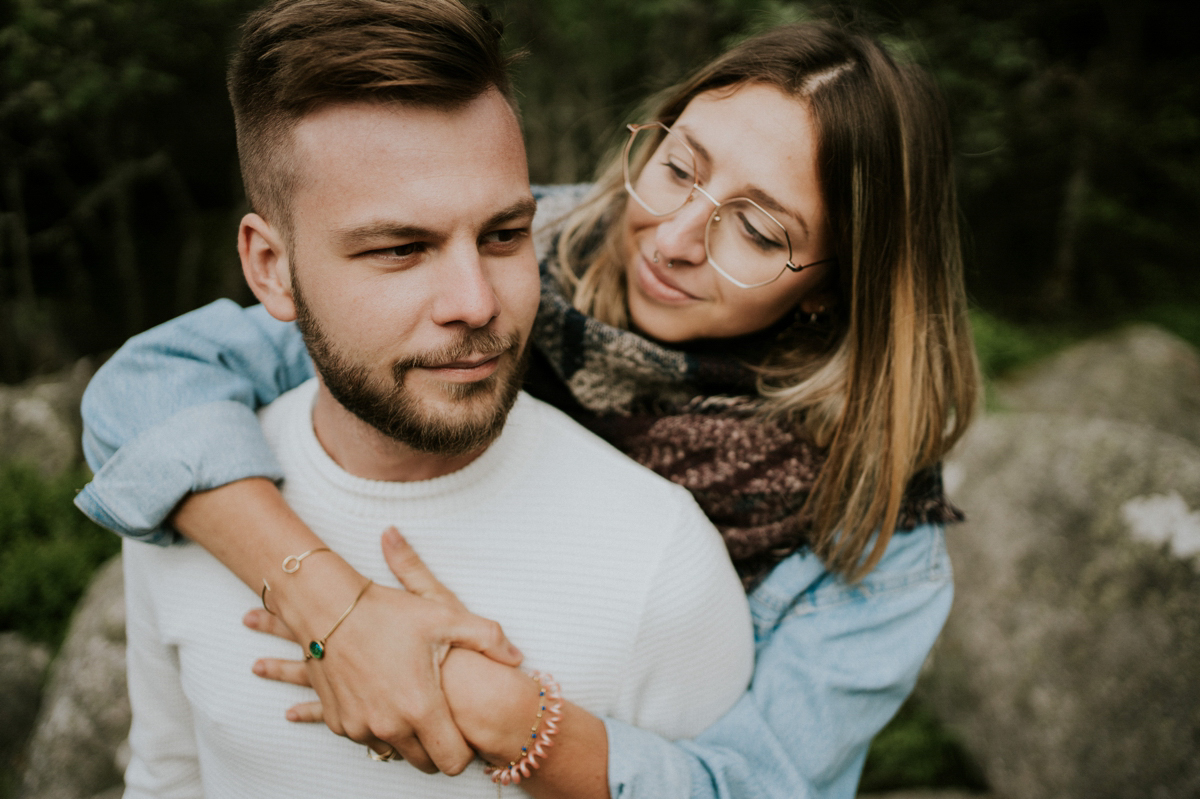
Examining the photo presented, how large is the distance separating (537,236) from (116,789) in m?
2.93

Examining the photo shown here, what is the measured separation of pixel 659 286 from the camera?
1.99 meters

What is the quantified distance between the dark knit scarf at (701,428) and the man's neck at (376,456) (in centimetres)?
53

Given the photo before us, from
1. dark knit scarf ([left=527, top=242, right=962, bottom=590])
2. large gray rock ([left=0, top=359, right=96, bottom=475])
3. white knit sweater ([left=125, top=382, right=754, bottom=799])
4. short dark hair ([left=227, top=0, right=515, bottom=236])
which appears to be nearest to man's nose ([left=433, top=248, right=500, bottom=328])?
short dark hair ([left=227, top=0, right=515, bottom=236])

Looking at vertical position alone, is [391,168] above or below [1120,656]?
above

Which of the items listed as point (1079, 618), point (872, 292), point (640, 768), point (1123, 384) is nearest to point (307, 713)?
point (640, 768)

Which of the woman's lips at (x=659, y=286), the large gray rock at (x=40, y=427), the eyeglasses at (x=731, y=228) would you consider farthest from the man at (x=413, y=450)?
the large gray rock at (x=40, y=427)

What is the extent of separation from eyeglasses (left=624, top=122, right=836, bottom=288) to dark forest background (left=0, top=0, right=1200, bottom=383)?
2.99ft

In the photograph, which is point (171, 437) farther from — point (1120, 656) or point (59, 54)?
point (59, 54)

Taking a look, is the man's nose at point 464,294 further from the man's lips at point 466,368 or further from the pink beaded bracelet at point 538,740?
the pink beaded bracelet at point 538,740

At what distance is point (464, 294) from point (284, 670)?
0.82m

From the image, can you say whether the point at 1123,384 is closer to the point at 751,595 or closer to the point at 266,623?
the point at 751,595

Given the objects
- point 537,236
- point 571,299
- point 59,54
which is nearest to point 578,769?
point 571,299

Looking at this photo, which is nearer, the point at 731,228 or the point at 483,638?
the point at 483,638

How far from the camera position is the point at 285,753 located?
1464 millimetres
